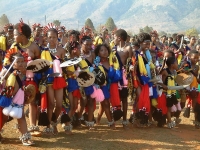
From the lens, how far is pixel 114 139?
5.66m

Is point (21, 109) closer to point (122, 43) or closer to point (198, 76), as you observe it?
point (122, 43)

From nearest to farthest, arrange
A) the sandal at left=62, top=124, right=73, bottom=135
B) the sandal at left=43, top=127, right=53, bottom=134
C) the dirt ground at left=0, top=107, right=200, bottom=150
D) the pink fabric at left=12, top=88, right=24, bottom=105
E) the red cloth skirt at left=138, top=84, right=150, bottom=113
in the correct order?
the pink fabric at left=12, top=88, right=24, bottom=105
the dirt ground at left=0, top=107, right=200, bottom=150
the sandal at left=43, top=127, right=53, bottom=134
the sandal at left=62, top=124, right=73, bottom=135
the red cloth skirt at left=138, top=84, right=150, bottom=113

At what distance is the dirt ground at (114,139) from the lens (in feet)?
16.8

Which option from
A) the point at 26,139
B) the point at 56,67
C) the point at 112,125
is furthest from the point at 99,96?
the point at 26,139

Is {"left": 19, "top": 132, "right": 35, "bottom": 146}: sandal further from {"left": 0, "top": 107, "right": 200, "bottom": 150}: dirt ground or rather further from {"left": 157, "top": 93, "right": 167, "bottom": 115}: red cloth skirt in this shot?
{"left": 157, "top": 93, "right": 167, "bottom": 115}: red cloth skirt

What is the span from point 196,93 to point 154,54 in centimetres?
159

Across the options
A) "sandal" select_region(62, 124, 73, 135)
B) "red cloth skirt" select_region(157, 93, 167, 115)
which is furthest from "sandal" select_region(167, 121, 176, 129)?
"sandal" select_region(62, 124, 73, 135)

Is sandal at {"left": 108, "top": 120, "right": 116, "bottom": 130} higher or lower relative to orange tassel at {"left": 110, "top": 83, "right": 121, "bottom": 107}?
lower

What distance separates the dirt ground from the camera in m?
5.11

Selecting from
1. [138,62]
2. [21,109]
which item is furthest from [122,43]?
[21,109]

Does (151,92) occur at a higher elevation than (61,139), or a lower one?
higher

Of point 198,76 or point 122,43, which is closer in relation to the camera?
point 122,43

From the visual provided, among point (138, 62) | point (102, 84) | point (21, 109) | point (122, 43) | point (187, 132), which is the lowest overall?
point (187, 132)

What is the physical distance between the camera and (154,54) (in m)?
7.69
